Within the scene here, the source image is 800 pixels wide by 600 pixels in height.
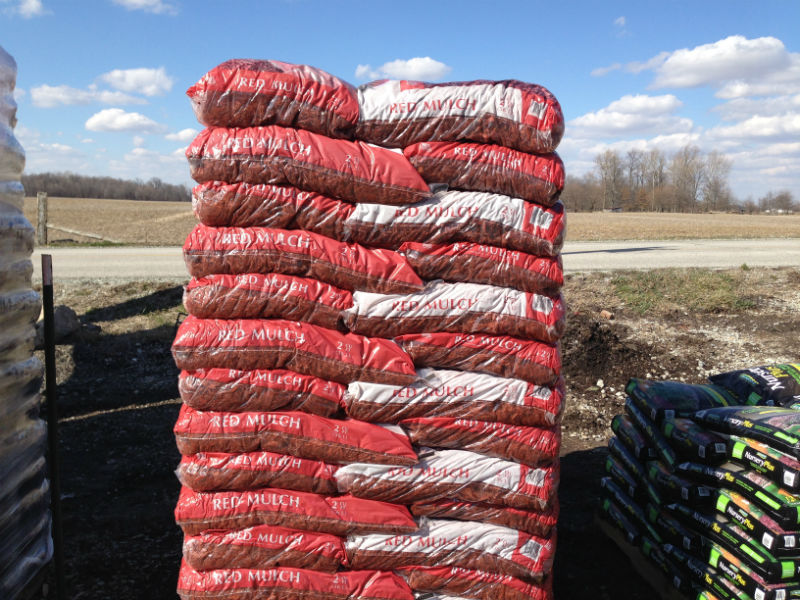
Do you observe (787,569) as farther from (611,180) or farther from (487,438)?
(611,180)

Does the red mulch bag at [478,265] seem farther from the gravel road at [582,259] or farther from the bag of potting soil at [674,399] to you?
the gravel road at [582,259]

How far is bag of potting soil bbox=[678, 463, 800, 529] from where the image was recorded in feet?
11.0

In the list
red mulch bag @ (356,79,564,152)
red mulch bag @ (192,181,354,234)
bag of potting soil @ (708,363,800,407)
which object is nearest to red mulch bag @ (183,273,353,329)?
red mulch bag @ (192,181,354,234)

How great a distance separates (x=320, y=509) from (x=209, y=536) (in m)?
0.61

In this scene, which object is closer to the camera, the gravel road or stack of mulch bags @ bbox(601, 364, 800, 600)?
stack of mulch bags @ bbox(601, 364, 800, 600)

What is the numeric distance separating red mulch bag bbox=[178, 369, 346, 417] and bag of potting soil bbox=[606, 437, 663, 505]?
228 cm

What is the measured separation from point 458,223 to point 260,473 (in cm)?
166

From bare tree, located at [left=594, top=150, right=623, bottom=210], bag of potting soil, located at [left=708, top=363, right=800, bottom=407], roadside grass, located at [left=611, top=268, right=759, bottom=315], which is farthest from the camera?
bare tree, located at [left=594, top=150, right=623, bottom=210]

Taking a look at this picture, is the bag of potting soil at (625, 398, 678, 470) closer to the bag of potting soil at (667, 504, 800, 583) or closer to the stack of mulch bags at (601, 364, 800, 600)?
the stack of mulch bags at (601, 364, 800, 600)

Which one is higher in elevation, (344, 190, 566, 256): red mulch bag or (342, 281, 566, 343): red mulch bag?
(344, 190, 566, 256): red mulch bag

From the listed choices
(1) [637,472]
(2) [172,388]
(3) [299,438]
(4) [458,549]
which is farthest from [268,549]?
(2) [172,388]

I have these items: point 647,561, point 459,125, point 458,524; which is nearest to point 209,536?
point 458,524

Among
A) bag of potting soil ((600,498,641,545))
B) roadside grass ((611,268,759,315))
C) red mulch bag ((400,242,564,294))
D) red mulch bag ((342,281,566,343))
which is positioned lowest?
bag of potting soil ((600,498,641,545))

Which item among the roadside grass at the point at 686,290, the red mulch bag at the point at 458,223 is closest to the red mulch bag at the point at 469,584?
the red mulch bag at the point at 458,223
